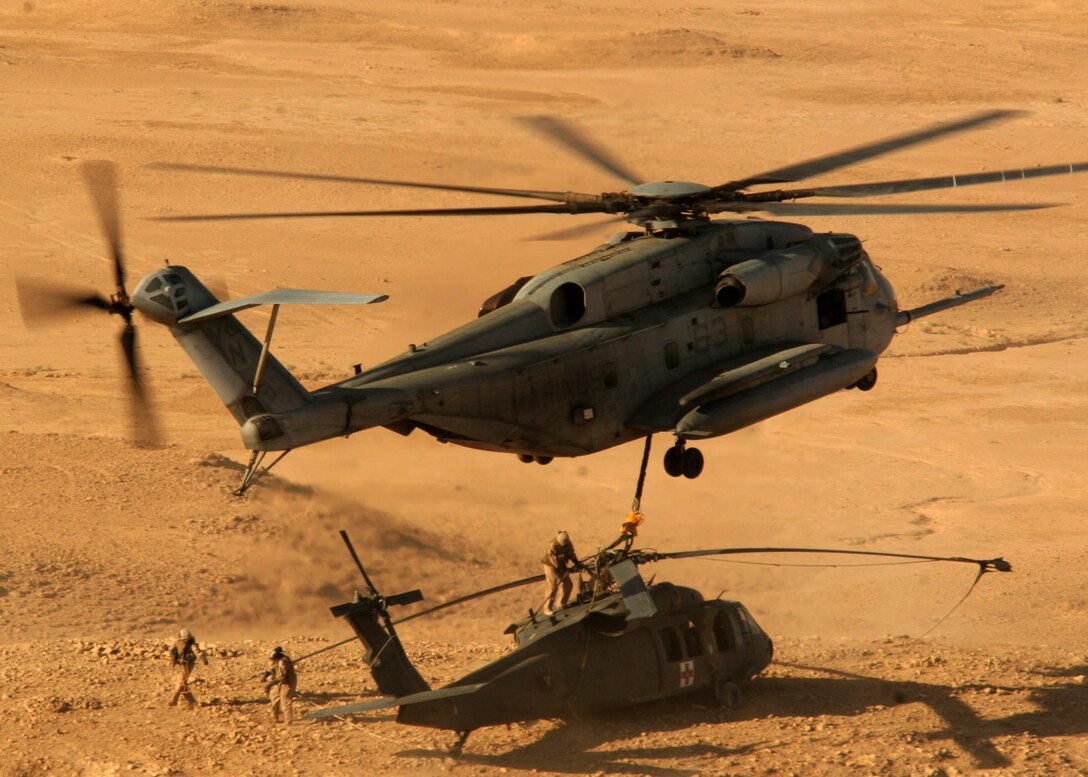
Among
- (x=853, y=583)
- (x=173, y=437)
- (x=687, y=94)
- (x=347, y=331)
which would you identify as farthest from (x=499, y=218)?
(x=687, y=94)

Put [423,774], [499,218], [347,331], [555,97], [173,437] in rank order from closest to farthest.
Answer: [423,774] → [173,437] → [347,331] → [499,218] → [555,97]

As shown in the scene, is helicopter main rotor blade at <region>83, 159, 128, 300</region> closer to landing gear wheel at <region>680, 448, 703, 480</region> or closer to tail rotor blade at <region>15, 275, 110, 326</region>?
tail rotor blade at <region>15, 275, 110, 326</region>

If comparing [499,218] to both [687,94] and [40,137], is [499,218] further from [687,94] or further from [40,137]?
[687,94]

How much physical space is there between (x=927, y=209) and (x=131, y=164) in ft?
122

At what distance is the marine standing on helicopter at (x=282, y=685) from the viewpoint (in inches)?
822

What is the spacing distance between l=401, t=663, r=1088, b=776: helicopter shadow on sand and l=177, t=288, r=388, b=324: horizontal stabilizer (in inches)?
250

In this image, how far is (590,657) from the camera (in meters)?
20.9

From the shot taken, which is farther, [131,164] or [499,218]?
[131,164]

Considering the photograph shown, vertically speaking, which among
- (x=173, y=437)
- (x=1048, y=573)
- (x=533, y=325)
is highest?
(x=533, y=325)

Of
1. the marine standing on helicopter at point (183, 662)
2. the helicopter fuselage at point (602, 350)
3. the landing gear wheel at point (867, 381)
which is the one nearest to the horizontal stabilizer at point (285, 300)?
the helicopter fuselage at point (602, 350)

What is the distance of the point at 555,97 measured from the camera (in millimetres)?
64375

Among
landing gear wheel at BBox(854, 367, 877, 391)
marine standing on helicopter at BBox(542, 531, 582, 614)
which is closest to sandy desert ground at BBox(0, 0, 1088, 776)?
marine standing on helicopter at BBox(542, 531, 582, 614)

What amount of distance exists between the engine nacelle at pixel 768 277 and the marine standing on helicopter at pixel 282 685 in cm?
739

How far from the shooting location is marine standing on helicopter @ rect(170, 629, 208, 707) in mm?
21125
